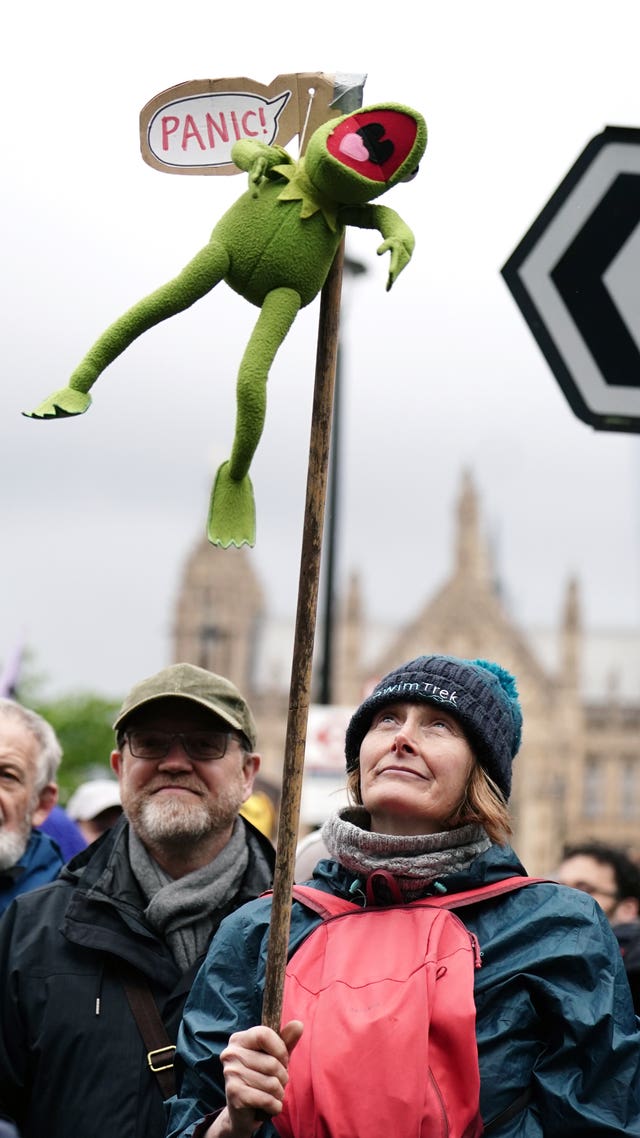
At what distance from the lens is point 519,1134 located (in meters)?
2.76

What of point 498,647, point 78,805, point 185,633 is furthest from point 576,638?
point 78,805

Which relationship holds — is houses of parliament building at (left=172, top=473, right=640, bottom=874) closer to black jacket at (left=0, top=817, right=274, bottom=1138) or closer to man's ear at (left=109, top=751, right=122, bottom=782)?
man's ear at (left=109, top=751, right=122, bottom=782)

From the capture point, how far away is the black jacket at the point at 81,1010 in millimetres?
3545

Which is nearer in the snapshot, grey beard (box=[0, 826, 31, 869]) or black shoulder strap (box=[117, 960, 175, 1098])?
black shoulder strap (box=[117, 960, 175, 1098])

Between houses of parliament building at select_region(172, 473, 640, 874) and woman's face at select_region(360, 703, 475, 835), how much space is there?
76382mm

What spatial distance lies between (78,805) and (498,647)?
7618 centimetres

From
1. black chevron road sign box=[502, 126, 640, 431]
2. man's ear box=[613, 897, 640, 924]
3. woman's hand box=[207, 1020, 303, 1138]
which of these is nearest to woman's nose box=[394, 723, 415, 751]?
woman's hand box=[207, 1020, 303, 1138]

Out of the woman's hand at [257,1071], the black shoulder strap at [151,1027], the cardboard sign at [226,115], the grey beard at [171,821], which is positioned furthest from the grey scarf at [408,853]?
the cardboard sign at [226,115]

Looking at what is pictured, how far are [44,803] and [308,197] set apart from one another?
250 cm

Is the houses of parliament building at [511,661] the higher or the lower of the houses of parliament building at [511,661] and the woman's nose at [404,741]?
the higher

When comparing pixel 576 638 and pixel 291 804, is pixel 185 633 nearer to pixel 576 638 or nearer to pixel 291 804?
pixel 576 638

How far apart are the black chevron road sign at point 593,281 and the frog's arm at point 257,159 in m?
0.60

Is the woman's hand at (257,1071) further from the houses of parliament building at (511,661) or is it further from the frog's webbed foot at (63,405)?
the houses of parliament building at (511,661)

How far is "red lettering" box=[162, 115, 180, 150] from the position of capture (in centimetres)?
297
